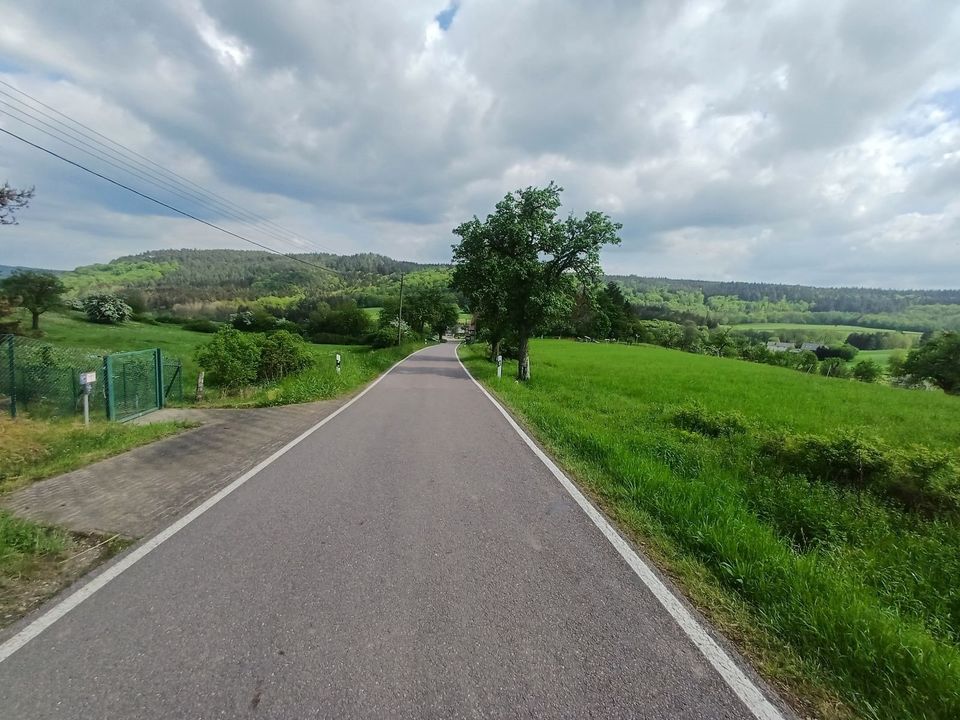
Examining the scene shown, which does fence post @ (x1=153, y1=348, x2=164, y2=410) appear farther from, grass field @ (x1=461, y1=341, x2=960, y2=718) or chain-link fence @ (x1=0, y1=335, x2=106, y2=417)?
grass field @ (x1=461, y1=341, x2=960, y2=718)

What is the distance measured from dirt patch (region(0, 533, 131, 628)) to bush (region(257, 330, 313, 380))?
54.0 ft

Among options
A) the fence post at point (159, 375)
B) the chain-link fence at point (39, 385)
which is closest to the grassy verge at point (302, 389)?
the fence post at point (159, 375)

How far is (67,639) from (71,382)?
1015 cm

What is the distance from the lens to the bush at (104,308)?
55.7 metres

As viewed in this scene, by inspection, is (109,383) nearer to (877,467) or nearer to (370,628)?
(370,628)

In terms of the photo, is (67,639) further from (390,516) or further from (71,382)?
(71,382)

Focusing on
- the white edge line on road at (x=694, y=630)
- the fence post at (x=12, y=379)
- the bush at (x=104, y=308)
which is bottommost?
the white edge line on road at (x=694, y=630)

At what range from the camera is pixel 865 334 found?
115m

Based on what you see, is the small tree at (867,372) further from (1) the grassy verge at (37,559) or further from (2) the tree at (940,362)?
(1) the grassy verge at (37,559)

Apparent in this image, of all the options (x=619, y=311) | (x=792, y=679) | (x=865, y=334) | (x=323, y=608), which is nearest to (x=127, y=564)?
(x=323, y=608)

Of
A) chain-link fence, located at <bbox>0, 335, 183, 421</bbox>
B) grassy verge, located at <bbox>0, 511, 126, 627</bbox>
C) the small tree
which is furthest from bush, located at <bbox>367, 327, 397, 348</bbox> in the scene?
grassy verge, located at <bbox>0, 511, 126, 627</bbox>

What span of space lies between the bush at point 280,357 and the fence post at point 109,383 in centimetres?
983

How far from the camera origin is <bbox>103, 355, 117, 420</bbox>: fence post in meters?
9.46

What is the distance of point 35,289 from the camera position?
36906 mm
